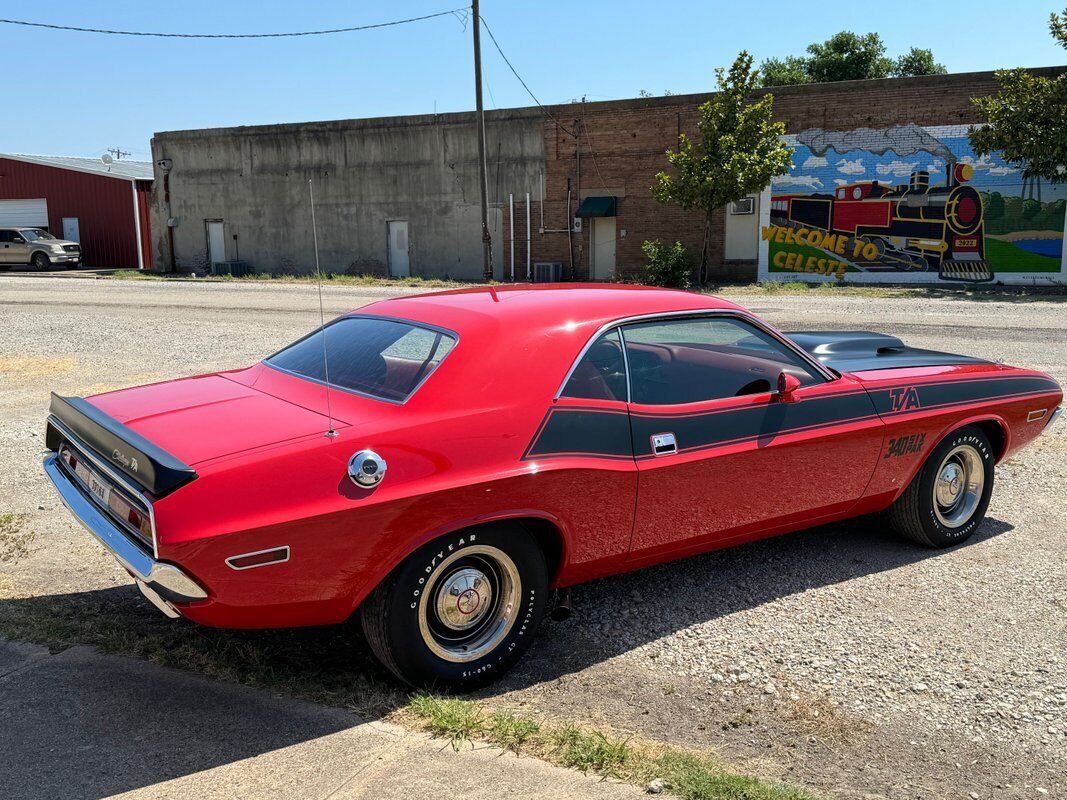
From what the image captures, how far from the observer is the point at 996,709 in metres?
3.49

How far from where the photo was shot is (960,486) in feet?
17.0

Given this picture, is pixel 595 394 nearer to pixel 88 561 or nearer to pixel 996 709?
pixel 996 709

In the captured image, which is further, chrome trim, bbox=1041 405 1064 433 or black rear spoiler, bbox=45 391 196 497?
chrome trim, bbox=1041 405 1064 433

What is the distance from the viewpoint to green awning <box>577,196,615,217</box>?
3197 centimetres

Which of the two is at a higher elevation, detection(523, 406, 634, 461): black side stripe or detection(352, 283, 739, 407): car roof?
detection(352, 283, 739, 407): car roof

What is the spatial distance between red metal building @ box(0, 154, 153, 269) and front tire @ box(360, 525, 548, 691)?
43366 mm

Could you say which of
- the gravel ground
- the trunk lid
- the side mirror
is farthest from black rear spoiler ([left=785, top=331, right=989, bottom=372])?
the trunk lid

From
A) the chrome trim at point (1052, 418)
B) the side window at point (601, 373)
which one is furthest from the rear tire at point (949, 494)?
the side window at point (601, 373)

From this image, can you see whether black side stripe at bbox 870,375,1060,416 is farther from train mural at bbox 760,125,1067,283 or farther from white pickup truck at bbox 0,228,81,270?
white pickup truck at bbox 0,228,81,270

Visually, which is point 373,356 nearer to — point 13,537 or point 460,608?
point 460,608

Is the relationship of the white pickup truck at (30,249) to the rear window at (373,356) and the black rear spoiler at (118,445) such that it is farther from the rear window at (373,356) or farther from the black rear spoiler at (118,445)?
the rear window at (373,356)

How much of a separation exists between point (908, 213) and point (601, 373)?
27.6 m

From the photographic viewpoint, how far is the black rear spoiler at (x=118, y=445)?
3064 millimetres

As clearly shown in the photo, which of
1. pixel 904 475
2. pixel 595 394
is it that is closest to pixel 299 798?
pixel 595 394
